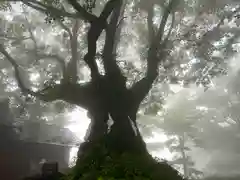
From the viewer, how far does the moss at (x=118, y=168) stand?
9.50 meters

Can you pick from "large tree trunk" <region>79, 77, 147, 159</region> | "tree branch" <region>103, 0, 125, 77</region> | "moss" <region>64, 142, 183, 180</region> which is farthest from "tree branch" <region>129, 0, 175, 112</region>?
"moss" <region>64, 142, 183, 180</region>

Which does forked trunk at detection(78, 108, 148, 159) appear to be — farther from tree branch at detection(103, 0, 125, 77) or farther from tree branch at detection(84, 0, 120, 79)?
tree branch at detection(84, 0, 120, 79)

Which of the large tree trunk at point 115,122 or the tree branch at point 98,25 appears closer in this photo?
the tree branch at point 98,25

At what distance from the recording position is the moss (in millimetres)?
9500

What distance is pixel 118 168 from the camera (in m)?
9.84

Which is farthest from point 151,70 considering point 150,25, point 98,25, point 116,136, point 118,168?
point 118,168

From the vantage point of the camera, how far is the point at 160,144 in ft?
179

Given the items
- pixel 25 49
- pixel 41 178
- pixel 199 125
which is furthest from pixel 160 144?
pixel 41 178

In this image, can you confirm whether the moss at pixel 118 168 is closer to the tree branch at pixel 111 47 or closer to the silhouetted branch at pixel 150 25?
the tree branch at pixel 111 47

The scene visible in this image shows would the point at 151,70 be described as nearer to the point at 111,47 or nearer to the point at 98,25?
the point at 111,47

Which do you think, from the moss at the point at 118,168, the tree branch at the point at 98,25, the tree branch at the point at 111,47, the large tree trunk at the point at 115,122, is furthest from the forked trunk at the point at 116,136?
the tree branch at the point at 98,25

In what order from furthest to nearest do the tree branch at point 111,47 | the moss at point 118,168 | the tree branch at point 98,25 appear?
the tree branch at point 111,47
the tree branch at point 98,25
the moss at point 118,168

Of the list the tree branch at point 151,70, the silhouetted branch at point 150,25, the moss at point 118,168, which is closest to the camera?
the moss at point 118,168

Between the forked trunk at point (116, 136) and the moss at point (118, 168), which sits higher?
the forked trunk at point (116, 136)
